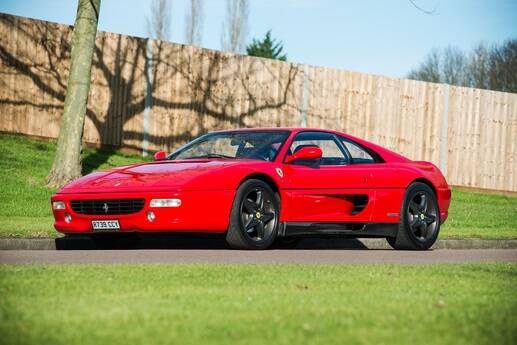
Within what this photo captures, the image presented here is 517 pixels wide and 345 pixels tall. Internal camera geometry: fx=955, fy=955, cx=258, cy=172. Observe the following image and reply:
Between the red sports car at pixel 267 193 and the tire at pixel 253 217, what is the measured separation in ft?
0.04

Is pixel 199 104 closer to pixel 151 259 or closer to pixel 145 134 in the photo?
pixel 145 134

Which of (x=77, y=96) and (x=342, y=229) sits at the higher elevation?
(x=77, y=96)

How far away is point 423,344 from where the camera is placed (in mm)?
4793

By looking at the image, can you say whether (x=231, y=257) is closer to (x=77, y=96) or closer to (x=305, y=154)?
(x=305, y=154)

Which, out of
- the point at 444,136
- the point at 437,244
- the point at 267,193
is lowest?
the point at 437,244

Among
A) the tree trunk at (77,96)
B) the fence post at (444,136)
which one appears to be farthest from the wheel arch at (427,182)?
the fence post at (444,136)

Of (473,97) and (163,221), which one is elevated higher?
(473,97)

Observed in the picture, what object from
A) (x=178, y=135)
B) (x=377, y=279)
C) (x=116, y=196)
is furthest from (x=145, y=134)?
(x=377, y=279)

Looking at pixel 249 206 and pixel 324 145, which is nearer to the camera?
pixel 249 206

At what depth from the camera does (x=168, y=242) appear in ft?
40.3

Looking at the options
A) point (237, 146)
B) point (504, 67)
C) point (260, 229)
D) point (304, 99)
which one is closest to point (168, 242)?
point (237, 146)

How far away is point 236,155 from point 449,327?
6452mm

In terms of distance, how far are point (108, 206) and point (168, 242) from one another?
191 centimetres

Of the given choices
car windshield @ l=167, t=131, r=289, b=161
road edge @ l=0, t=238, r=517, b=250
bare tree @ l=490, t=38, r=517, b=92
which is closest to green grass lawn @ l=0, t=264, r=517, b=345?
car windshield @ l=167, t=131, r=289, b=161
